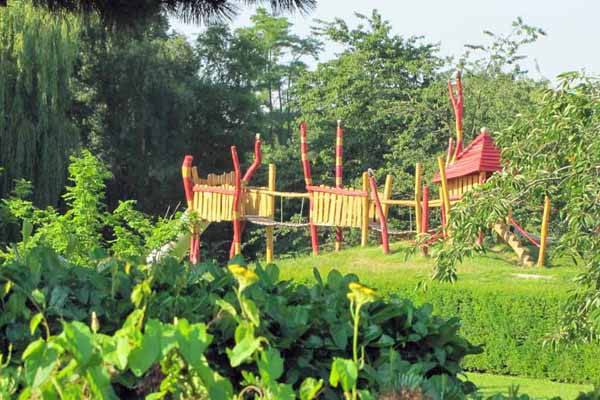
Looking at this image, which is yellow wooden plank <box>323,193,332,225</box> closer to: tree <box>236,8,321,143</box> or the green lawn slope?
the green lawn slope

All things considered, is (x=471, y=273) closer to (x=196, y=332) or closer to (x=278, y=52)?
(x=196, y=332)

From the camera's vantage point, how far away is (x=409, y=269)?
14.1 m

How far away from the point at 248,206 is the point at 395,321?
15165 mm

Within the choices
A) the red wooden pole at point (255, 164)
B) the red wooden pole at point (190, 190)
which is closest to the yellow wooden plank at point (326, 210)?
the red wooden pole at point (255, 164)

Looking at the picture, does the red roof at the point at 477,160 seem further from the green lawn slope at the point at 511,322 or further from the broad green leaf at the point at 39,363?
the broad green leaf at the point at 39,363

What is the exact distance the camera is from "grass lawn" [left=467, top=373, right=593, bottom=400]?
352 inches

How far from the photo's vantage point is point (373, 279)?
38.8 ft

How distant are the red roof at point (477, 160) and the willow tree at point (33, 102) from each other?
9.49 metres

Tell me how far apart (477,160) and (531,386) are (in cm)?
567

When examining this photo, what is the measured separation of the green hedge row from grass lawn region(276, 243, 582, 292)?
348 millimetres

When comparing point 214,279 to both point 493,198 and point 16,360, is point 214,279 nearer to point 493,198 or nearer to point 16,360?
point 16,360

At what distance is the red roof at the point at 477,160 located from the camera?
1452 centimetres

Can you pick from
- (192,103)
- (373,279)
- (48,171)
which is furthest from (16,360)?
(192,103)

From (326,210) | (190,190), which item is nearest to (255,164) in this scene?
(190,190)
